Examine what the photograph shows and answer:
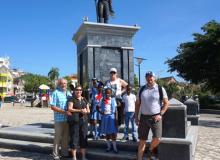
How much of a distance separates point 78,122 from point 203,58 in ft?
84.5

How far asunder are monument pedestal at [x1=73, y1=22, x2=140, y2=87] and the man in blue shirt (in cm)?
376

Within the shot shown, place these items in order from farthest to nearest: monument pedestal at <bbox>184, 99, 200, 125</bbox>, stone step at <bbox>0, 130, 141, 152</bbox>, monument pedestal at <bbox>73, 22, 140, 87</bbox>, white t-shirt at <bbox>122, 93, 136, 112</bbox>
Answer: monument pedestal at <bbox>184, 99, 200, 125</bbox> → monument pedestal at <bbox>73, 22, 140, 87</bbox> → white t-shirt at <bbox>122, 93, 136, 112</bbox> → stone step at <bbox>0, 130, 141, 152</bbox>

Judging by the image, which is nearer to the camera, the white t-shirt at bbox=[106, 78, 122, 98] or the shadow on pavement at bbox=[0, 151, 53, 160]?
the shadow on pavement at bbox=[0, 151, 53, 160]

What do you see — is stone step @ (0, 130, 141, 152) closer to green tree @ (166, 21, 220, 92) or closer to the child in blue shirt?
the child in blue shirt

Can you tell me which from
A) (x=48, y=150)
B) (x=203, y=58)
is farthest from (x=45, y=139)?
(x=203, y=58)

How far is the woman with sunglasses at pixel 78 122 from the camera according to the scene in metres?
7.82

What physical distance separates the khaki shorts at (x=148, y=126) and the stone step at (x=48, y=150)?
93 centimetres

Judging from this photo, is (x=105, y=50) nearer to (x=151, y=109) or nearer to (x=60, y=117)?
(x=60, y=117)

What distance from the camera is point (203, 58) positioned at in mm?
31734

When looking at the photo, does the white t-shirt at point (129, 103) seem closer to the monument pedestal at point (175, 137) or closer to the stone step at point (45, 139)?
the stone step at point (45, 139)

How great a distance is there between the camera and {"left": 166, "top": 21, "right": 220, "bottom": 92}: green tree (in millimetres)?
30717

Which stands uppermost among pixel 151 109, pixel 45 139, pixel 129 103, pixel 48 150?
pixel 129 103

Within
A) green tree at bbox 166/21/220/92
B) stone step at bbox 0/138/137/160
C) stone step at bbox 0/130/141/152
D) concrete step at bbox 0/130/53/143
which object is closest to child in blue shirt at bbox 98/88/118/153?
stone step at bbox 0/138/137/160

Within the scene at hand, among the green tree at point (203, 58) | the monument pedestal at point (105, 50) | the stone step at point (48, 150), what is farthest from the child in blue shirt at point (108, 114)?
the green tree at point (203, 58)
